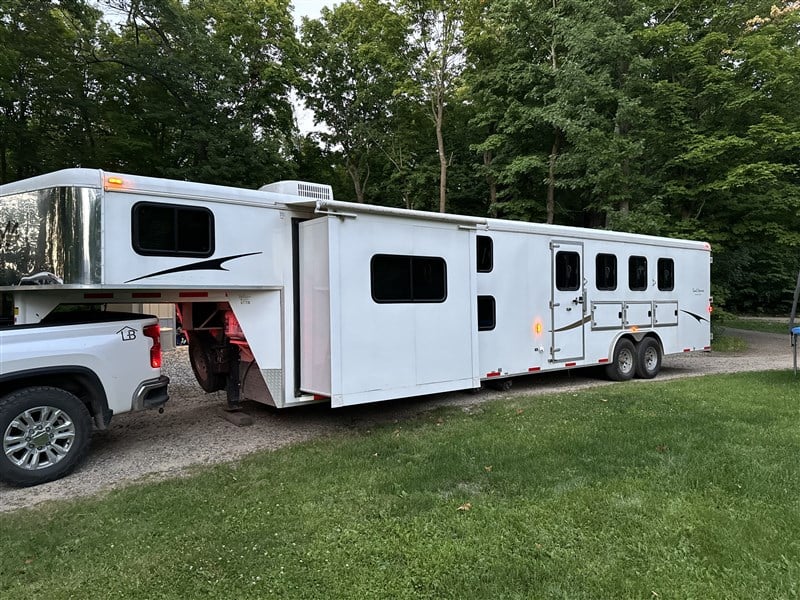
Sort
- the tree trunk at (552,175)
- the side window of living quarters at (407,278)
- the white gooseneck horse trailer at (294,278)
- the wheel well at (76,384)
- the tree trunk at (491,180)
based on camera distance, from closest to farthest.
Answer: the wheel well at (76,384), the white gooseneck horse trailer at (294,278), the side window of living quarters at (407,278), the tree trunk at (552,175), the tree trunk at (491,180)

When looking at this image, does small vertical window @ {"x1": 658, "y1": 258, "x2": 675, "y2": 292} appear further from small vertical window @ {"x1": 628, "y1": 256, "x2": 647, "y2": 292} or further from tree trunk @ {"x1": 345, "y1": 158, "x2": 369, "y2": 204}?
tree trunk @ {"x1": 345, "y1": 158, "x2": 369, "y2": 204}

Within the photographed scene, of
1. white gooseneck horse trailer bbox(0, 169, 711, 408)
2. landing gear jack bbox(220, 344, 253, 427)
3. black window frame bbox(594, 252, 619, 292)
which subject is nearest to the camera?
white gooseneck horse trailer bbox(0, 169, 711, 408)

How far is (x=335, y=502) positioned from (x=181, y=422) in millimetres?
3907

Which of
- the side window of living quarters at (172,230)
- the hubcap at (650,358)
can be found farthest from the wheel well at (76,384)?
the hubcap at (650,358)

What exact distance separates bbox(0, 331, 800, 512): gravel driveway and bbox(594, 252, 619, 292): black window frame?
5.77 ft

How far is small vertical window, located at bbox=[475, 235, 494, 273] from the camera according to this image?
789 centimetres

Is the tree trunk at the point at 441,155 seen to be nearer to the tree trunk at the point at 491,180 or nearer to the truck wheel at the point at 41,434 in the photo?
the tree trunk at the point at 491,180

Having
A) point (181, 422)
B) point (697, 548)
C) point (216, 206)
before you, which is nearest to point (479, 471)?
point (697, 548)

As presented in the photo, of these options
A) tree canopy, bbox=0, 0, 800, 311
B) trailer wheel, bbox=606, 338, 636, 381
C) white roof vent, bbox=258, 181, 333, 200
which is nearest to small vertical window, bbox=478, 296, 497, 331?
white roof vent, bbox=258, 181, 333, 200

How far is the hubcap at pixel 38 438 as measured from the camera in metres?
4.86

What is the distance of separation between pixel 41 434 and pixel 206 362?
232 cm

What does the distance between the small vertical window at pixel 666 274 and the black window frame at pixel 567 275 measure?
254 centimetres

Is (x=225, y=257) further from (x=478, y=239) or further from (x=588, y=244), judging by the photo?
(x=588, y=244)

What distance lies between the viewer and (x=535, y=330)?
8578 mm
